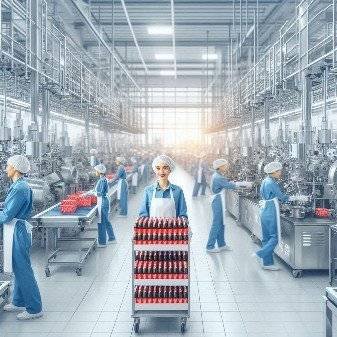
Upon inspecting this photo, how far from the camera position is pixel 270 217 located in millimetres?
7184

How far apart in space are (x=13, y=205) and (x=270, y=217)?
3.92 metres

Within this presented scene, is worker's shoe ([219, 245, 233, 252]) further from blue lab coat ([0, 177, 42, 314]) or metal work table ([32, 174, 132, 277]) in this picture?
blue lab coat ([0, 177, 42, 314])

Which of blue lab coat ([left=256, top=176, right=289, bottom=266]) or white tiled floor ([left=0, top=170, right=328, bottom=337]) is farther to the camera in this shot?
blue lab coat ([left=256, top=176, right=289, bottom=266])

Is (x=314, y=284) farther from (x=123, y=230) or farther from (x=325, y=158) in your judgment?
(x=123, y=230)

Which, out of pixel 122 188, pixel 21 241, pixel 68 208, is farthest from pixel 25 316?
pixel 122 188

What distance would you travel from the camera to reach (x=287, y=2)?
44.7ft

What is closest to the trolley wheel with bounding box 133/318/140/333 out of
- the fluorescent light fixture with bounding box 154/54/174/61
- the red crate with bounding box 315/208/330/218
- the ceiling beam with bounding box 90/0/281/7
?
the red crate with bounding box 315/208/330/218

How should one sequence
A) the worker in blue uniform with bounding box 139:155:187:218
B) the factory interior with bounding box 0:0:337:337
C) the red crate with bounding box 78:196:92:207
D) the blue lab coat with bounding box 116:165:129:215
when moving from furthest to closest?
the blue lab coat with bounding box 116:165:129:215, the red crate with bounding box 78:196:92:207, the worker in blue uniform with bounding box 139:155:187:218, the factory interior with bounding box 0:0:337:337

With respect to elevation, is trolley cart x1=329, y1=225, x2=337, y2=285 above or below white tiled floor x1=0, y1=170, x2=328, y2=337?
above

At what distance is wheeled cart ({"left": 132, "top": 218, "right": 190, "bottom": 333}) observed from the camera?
15.9ft

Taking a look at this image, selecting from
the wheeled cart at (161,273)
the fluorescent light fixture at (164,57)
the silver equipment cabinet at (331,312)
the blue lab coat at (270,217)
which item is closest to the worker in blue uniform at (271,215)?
the blue lab coat at (270,217)

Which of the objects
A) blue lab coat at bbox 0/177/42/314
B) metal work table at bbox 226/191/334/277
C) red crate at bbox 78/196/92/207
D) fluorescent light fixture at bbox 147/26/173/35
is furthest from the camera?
fluorescent light fixture at bbox 147/26/173/35

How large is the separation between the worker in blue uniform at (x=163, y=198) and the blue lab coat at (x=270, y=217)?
2156 millimetres

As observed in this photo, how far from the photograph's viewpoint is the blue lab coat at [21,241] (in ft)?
16.7
